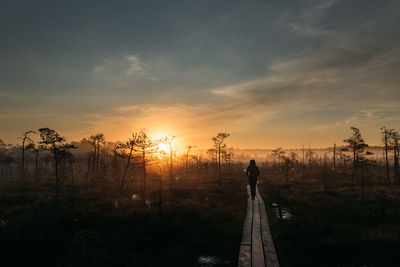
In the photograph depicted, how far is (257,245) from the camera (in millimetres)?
8211

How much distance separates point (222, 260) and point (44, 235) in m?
8.72

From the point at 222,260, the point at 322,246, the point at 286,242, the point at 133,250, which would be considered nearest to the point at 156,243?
the point at 133,250

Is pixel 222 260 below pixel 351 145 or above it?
below

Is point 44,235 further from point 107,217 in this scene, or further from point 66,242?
point 107,217

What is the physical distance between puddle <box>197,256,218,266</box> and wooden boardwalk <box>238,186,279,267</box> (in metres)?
0.98

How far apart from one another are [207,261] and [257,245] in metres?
1.81

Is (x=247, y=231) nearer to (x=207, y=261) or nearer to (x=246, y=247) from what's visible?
(x=246, y=247)

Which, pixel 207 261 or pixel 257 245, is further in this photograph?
pixel 257 245

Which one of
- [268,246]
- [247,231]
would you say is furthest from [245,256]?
[247,231]

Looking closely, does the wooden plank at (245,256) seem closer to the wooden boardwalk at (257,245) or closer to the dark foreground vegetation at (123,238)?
the wooden boardwalk at (257,245)

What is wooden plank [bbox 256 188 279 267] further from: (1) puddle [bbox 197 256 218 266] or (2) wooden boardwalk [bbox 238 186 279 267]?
(1) puddle [bbox 197 256 218 266]

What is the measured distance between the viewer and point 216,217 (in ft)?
46.1

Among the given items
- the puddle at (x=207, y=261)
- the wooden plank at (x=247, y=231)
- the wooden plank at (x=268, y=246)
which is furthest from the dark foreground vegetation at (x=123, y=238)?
the wooden plank at (x=268, y=246)

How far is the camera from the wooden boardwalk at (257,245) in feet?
22.3
